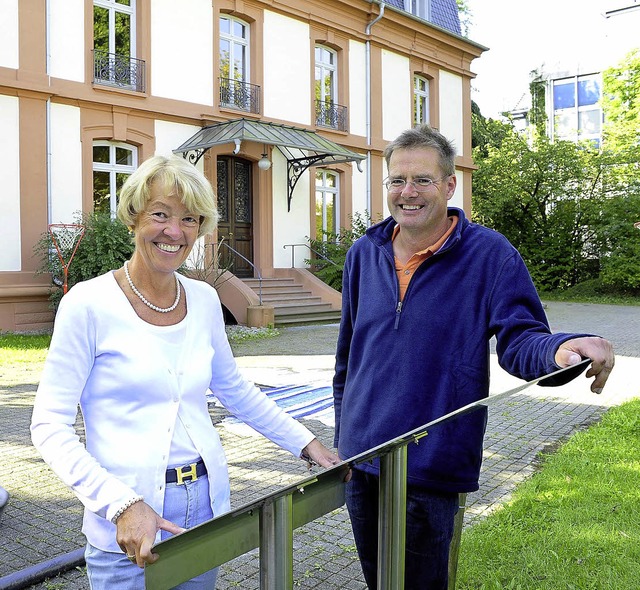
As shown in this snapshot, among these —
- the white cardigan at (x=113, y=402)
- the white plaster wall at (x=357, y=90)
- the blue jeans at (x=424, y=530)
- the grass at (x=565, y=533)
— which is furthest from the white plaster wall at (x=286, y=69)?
the white cardigan at (x=113, y=402)

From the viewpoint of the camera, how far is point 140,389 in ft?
6.15

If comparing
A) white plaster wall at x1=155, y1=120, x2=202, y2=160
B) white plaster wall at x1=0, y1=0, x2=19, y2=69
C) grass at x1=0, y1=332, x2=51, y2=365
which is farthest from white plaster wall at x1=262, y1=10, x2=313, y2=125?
grass at x1=0, y1=332, x2=51, y2=365

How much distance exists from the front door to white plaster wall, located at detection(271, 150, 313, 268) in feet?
2.14

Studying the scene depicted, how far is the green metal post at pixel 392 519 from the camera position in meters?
1.48

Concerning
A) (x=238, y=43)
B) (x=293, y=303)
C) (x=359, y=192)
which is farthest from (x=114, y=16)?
(x=359, y=192)

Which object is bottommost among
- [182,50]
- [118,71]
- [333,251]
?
[333,251]

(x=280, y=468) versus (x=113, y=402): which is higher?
(x=113, y=402)

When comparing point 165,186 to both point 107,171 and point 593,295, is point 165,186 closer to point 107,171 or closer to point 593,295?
point 107,171

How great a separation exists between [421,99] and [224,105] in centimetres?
823

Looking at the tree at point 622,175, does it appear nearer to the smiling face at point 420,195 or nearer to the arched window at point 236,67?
the arched window at point 236,67

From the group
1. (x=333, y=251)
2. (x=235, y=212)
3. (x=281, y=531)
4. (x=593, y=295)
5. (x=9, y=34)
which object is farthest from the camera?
(x=593, y=295)

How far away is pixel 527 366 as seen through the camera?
2004mm

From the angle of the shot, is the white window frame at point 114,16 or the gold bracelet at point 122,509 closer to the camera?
the gold bracelet at point 122,509

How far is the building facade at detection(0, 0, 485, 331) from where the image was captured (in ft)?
44.4
